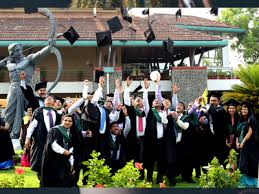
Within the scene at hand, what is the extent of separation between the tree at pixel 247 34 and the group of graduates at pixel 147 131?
2091 cm

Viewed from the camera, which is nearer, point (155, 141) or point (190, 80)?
point (155, 141)

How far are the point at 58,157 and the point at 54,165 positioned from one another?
0.31ft

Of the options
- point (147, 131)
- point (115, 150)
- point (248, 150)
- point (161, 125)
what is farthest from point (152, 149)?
point (248, 150)

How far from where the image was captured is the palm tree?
36.0 feet

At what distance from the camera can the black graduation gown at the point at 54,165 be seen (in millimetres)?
6332

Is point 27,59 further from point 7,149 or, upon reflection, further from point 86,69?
point 86,69

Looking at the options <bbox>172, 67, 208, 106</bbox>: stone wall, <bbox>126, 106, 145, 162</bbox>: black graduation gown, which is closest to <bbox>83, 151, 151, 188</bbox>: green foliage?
<bbox>126, 106, 145, 162</bbox>: black graduation gown

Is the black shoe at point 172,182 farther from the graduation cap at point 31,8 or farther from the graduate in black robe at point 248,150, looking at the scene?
the graduation cap at point 31,8

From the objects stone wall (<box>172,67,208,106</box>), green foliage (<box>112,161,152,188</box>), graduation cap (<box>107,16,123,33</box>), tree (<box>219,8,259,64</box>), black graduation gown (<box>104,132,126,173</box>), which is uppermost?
tree (<box>219,8,259,64</box>)

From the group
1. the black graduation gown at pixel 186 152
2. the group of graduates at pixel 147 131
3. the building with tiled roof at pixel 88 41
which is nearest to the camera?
the group of graduates at pixel 147 131

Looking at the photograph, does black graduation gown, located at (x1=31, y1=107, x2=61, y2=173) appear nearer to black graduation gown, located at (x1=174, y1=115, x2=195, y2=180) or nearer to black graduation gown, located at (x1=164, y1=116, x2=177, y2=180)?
black graduation gown, located at (x1=164, y1=116, x2=177, y2=180)

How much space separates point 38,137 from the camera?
23.9 feet

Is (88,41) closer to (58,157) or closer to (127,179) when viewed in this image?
(58,157)

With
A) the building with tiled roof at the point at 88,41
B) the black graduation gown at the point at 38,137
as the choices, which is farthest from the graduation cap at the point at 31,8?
the building with tiled roof at the point at 88,41
